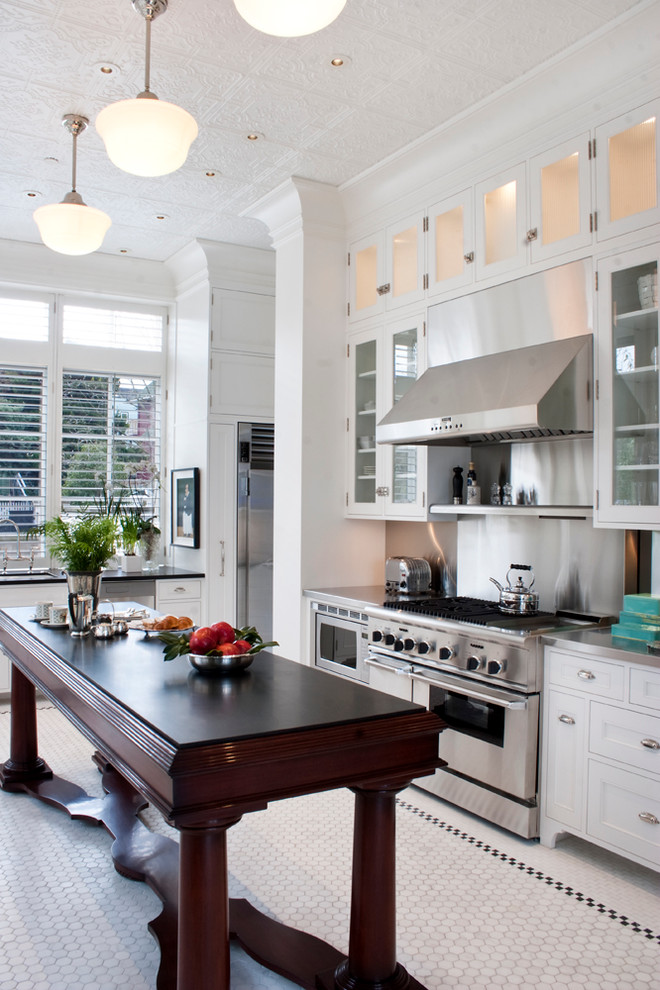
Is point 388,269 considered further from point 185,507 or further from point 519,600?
point 185,507

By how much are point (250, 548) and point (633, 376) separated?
3.64 m

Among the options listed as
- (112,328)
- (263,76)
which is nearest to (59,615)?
(263,76)

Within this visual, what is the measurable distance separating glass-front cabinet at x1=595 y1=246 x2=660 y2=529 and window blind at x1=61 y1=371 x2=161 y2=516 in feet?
13.8

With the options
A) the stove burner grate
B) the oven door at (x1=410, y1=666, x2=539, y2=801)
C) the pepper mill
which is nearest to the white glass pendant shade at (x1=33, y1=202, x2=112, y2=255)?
the pepper mill

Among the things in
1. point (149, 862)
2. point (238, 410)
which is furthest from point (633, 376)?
point (238, 410)

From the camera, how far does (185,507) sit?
6258 millimetres

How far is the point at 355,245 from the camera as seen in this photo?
4.87 m

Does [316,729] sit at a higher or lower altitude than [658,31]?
lower

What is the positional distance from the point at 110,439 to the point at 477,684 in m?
4.00

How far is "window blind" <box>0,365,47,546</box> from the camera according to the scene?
5.94 m

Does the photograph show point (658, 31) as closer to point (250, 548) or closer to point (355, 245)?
point (355, 245)

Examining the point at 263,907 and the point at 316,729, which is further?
the point at 263,907

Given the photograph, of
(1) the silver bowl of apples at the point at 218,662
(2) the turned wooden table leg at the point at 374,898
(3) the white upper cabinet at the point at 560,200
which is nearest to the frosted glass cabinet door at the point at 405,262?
(3) the white upper cabinet at the point at 560,200

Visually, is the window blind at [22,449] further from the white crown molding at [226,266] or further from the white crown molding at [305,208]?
the white crown molding at [305,208]
